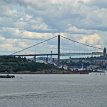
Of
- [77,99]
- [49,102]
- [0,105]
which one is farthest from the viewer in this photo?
[77,99]

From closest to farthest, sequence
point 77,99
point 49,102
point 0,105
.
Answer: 1. point 0,105
2. point 49,102
3. point 77,99

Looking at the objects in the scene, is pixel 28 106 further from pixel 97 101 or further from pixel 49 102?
pixel 97 101

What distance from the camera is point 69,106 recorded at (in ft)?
236

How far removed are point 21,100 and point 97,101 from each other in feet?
34.7

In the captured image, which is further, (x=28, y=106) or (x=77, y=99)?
(x=77, y=99)

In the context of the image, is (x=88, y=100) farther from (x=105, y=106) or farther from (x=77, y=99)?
(x=105, y=106)

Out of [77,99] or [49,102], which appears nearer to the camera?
[49,102]

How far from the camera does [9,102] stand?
75.8m

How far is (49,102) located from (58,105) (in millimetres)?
4292

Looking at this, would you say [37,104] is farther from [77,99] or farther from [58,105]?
[77,99]

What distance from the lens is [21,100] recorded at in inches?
3142

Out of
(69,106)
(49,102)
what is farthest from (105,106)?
(49,102)

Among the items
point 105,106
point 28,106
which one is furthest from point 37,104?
point 105,106

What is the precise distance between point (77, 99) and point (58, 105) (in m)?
10.7
